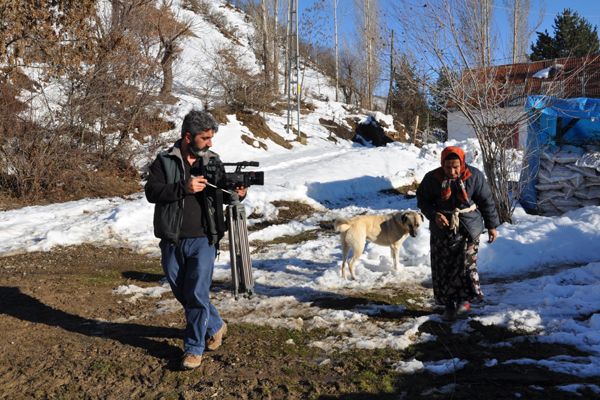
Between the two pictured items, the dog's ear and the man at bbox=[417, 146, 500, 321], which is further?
the dog's ear

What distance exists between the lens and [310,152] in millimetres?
21797

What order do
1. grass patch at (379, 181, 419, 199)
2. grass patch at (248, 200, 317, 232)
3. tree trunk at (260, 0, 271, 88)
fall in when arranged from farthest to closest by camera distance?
tree trunk at (260, 0, 271, 88) → grass patch at (379, 181, 419, 199) → grass patch at (248, 200, 317, 232)

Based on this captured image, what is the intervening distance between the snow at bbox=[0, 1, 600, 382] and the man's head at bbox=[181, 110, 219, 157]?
2.01 metres

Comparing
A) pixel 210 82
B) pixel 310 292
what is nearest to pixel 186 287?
pixel 310 292

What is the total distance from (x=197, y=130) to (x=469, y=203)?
2.71 meters

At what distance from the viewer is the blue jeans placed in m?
3.76

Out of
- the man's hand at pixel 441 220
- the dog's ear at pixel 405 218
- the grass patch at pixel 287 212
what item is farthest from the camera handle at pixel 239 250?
the grass patch at pixel 287 212

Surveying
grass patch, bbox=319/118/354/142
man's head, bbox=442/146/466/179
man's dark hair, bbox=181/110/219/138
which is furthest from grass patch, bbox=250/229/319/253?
grass patch, bbox=319/118/354/142

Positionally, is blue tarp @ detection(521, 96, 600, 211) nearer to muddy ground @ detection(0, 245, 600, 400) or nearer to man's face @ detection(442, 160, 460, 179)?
man's face @ detection(442, 160, 460, 179)

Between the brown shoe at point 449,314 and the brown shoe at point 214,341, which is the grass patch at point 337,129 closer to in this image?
the brown shoe at point 449,314

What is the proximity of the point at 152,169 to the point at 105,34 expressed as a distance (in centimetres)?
1340

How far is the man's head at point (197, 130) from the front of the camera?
12.2 feet

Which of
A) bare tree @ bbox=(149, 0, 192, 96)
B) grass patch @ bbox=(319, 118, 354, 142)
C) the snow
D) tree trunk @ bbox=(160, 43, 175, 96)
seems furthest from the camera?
grass patch @ bbox=(319, 118, 354, 142)

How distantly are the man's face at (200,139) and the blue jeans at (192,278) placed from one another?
74 centimetres
